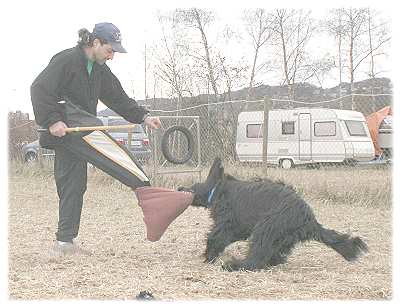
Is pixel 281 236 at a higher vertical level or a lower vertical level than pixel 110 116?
lower

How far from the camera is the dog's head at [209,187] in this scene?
4344 millimetres

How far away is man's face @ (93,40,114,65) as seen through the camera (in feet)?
14.2

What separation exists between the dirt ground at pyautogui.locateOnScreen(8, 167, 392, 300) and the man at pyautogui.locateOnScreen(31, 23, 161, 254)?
468mm

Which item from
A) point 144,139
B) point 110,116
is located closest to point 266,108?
point 110,116

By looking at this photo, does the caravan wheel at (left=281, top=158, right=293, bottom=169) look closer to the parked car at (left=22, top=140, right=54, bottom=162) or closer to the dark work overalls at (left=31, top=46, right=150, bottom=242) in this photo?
the parked car at (left=22, top=140, right=54, bottom=162)

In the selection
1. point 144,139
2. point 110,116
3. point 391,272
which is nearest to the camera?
point 391,272

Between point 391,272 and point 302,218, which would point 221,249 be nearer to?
point 302,218

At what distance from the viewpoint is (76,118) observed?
171 inches

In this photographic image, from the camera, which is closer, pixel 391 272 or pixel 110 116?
pixel 391 272

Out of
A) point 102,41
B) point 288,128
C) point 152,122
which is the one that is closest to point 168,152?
point 152,122

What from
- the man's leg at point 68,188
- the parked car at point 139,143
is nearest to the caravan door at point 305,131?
the parked car at point 139,143

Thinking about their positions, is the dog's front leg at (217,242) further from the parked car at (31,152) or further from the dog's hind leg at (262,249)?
the parked car at (31,152)

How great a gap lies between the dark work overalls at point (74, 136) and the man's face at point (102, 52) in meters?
0.09
